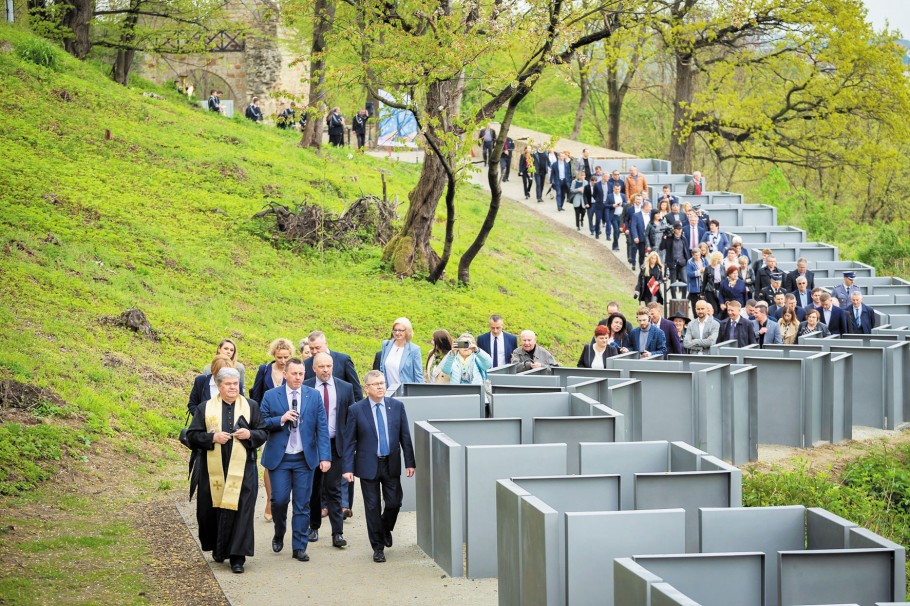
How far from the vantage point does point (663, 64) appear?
2058 inches

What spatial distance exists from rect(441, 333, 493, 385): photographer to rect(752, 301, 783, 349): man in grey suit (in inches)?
234

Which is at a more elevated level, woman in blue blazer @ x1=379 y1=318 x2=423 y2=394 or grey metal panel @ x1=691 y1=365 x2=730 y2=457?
woman in blue blazer @ x1=379 y1=318 x2=423 y2=394

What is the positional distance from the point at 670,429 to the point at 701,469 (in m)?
5.26

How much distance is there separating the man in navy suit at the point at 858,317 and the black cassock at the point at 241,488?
41.6 ft

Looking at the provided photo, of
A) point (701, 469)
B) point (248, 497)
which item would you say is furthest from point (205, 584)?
point (701, 469)

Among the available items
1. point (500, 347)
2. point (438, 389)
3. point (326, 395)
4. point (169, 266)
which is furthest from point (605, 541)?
point (169, 266)

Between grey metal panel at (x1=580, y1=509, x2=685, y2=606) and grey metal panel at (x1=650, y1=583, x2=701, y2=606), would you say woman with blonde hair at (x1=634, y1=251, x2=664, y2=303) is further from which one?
grey metal panel at (x1=650, y1=583, x2=701, y2=606)

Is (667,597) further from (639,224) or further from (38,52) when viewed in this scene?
(38,52)

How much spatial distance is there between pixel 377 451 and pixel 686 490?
10.5ft

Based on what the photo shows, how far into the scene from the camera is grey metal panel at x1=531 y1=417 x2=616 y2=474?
1156 cm

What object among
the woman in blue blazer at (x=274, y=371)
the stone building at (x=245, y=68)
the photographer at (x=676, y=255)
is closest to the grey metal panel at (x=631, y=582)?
the woman in blue blazer at (x=274, y=371)

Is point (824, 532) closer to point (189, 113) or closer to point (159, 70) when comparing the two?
point (189, 113)

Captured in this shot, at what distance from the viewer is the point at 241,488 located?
10797 millimetres

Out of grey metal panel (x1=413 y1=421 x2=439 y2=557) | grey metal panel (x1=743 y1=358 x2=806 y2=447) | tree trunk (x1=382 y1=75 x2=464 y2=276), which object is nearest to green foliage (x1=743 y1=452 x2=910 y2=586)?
grey metal panel (x1=743 y1=358 x2=806 y2=447)
